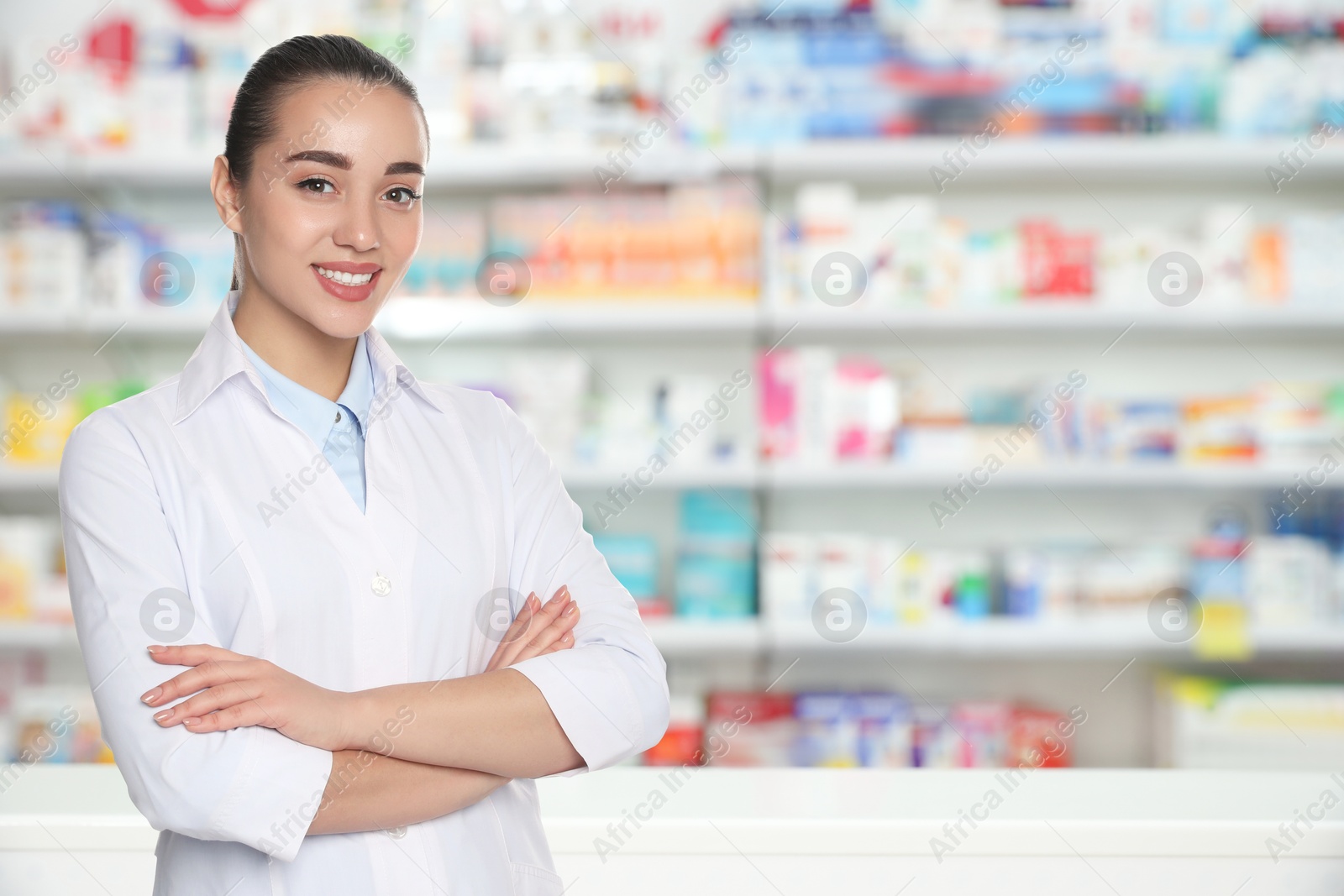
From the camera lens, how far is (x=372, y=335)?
3.78ft

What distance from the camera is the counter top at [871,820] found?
4.29ft

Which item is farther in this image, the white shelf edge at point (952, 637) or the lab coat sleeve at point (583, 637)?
the white shelf edge at point (952, 637)

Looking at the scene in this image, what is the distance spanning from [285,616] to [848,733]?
2.16 meters

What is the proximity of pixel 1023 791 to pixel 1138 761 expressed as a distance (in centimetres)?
209

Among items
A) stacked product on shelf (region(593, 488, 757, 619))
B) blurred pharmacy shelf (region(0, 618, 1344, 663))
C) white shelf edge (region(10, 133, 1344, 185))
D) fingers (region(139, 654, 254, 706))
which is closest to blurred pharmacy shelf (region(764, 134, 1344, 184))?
white shelf edge (region(10, 133, 1344, 185))

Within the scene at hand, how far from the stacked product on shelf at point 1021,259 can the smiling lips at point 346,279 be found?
191 centimetres

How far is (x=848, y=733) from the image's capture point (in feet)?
9.43
